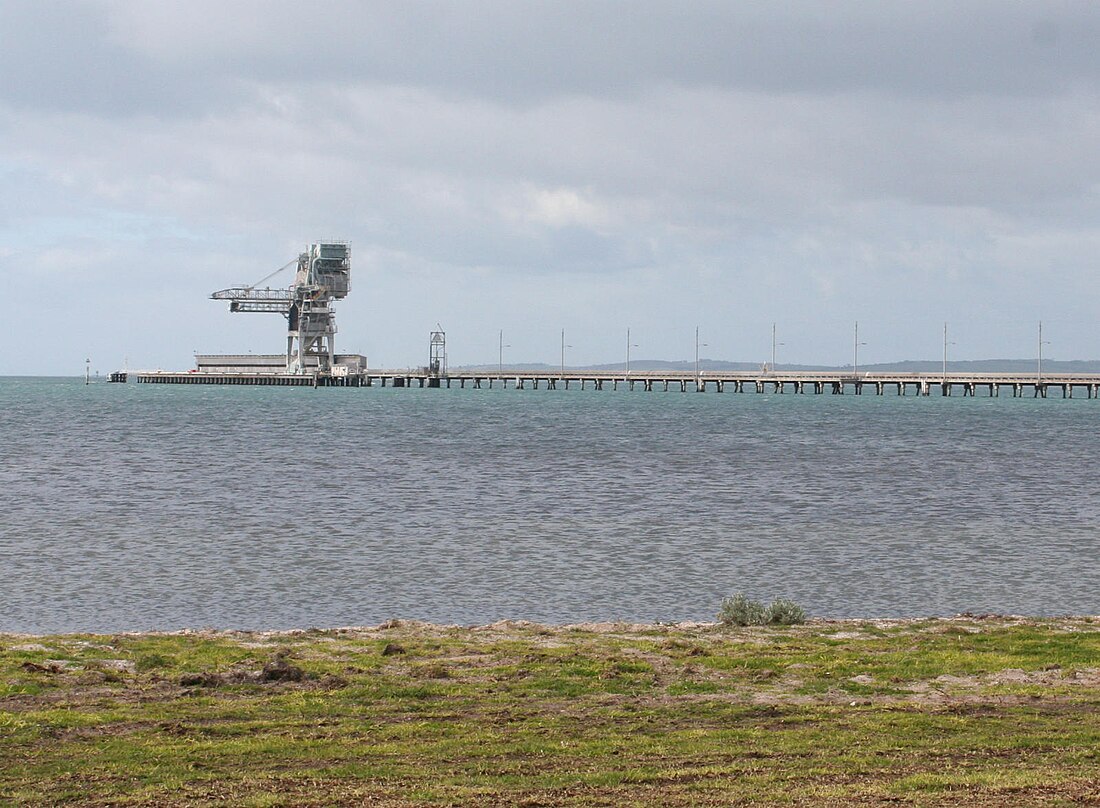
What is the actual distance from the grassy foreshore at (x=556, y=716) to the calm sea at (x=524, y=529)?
4918mm

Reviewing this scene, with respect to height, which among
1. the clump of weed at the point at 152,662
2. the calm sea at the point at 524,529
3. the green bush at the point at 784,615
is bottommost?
the calm sea at the point at 524,529

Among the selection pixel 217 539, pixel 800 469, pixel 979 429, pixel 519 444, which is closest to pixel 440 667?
pixel 217 539

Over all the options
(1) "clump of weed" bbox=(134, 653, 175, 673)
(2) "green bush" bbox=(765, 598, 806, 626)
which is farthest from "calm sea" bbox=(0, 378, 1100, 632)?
(1) "clump of weed" bbox=(134, 653, 175, 673)

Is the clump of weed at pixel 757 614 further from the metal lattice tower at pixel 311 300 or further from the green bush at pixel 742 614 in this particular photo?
the metal lattice tower at pixel 311 300

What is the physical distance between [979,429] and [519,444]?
39975 millimetres

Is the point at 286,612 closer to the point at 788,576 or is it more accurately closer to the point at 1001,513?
the point at 788,576

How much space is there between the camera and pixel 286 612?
70.4ft

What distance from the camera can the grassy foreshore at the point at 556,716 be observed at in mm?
9359

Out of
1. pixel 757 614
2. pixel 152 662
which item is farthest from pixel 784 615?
pixel 152 662

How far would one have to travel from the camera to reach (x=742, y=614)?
738 inches

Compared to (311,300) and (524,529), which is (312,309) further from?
(524,529)

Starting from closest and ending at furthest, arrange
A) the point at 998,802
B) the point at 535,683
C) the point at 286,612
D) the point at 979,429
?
the point at 998,802 → the point at 535,683 → the point at 286,612 → the point at 979,429

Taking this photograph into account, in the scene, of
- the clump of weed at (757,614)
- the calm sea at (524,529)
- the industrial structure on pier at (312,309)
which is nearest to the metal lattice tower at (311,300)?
the industrial structure on pier at (312,309)

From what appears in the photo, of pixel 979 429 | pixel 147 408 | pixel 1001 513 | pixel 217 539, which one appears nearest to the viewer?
pixel 217 539
